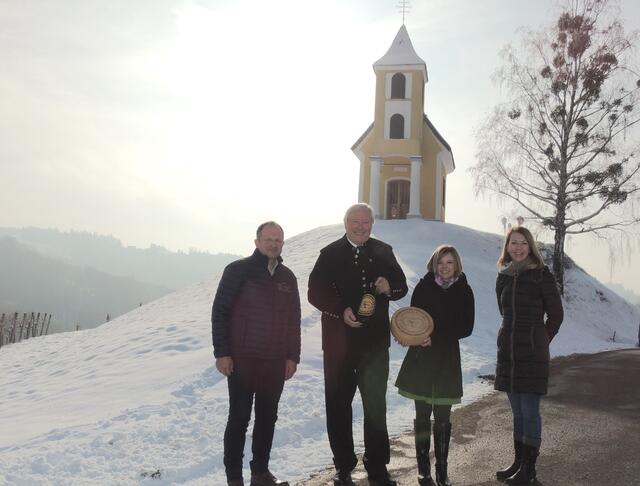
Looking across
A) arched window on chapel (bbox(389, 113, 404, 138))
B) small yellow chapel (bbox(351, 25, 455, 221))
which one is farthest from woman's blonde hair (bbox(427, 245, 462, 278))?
arched window on chapel (bbox(389, 113, 404, 138))

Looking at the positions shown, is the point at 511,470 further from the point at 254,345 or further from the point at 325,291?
the point at 254,345

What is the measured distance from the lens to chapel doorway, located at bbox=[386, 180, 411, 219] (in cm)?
2670

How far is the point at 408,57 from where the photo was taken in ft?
86.1

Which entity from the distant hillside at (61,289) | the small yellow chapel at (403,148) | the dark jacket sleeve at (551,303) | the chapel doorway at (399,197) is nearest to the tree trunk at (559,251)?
the small yellow chapel at (403,148)

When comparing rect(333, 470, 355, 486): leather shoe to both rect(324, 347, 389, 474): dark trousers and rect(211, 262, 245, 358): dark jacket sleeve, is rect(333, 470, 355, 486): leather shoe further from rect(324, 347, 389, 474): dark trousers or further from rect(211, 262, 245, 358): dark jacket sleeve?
rect(211, 262, 245, 358): dark jacket sleeve

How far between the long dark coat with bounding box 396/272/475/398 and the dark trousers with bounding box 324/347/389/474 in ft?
0.97

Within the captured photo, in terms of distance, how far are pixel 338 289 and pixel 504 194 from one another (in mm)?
17393

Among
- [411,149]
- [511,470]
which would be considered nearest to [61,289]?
[411,149]

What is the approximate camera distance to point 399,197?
26781 mm

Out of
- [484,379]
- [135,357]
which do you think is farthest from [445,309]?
[135,357]

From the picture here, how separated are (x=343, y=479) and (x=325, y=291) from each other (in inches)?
58.2

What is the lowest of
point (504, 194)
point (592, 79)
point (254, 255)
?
point (254, 255)

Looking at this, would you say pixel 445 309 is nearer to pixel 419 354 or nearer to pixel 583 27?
pixel 419 354

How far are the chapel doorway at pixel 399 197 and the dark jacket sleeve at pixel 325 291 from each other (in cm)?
2220
